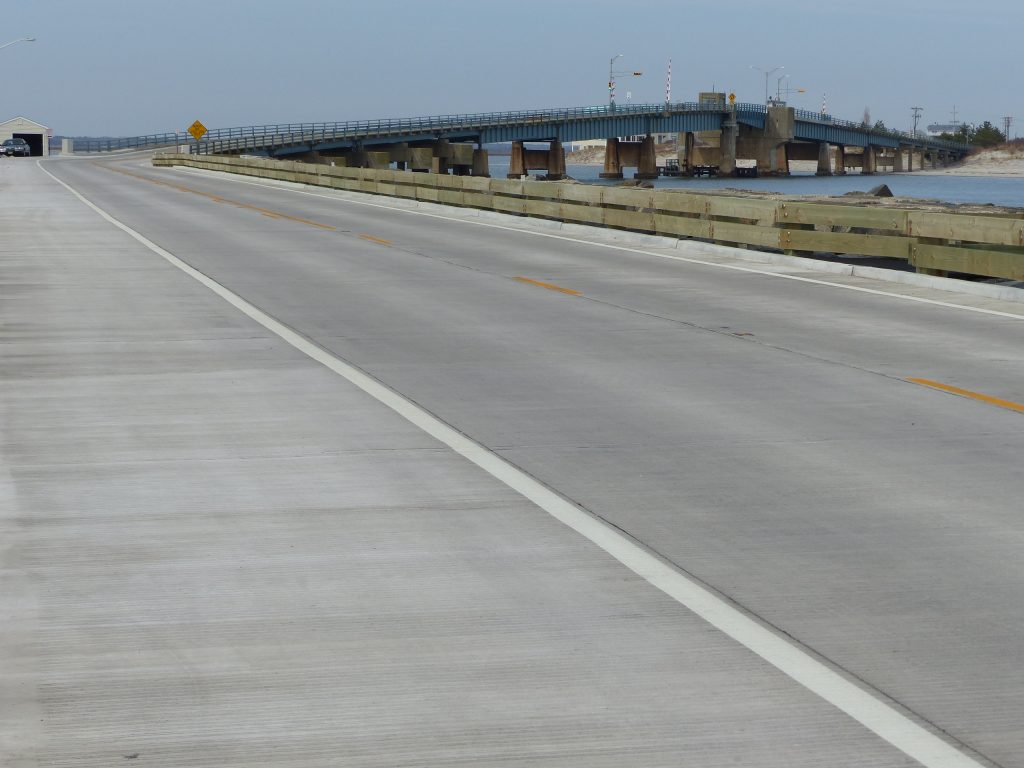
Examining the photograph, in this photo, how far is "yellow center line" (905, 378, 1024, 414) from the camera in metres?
10.9

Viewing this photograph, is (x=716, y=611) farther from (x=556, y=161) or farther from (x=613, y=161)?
(x=613, y=161)

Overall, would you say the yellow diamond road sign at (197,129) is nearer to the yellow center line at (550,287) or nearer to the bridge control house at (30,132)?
the bridge control house at (30,132)

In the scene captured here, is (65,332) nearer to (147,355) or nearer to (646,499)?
(147,355)

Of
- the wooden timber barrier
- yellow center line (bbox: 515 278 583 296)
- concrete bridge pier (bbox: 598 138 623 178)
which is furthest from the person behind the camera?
concrete bridge pier (bbox: 598 138 623 178)

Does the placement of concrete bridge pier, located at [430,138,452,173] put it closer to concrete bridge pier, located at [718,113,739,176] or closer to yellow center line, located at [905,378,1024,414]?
concrete bridge pier, located at [718,113,739,176]

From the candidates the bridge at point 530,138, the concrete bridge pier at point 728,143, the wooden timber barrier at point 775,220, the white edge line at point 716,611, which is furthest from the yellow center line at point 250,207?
the concrete bridge pier at point 728,143

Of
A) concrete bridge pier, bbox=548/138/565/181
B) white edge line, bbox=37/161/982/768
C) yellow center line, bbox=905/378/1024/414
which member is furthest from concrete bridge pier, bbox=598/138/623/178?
white edge line, bbox=37/161/982/768

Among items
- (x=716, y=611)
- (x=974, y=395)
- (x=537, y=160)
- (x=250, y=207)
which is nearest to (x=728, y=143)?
(x=537, y=160)

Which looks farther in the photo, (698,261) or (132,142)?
(132,142)

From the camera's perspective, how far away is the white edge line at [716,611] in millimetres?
4742

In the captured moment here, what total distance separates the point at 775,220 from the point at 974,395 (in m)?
14.2

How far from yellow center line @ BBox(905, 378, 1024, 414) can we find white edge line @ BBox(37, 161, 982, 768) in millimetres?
3979

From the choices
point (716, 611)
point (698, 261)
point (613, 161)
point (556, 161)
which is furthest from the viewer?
point (613, 161)

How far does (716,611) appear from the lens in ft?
19.8
